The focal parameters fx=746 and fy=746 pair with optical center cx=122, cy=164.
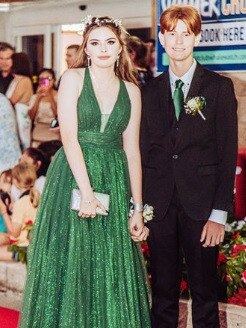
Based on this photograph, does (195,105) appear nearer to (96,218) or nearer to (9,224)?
(96,218)

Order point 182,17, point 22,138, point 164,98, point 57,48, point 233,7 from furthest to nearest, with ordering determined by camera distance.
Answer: point 22,138 < point 57,48 < point 233,7 < point 164,98 < point 182,17

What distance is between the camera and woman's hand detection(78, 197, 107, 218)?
320 centimetres

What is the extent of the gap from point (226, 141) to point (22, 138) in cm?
242

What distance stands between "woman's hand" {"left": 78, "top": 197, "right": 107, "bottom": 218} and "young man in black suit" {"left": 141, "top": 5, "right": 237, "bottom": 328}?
258mm

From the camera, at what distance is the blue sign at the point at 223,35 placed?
450 centimetres

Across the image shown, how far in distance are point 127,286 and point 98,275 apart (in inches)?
5.8

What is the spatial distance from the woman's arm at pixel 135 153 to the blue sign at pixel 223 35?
1409mm

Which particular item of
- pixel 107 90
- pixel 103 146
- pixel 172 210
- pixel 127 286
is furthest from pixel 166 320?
pixel 107 90

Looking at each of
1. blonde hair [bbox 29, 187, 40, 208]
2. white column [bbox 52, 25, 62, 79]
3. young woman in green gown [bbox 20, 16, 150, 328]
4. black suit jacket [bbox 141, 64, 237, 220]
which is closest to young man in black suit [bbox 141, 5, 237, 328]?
black suit jacket [bbox 141, 64, 237, 220]

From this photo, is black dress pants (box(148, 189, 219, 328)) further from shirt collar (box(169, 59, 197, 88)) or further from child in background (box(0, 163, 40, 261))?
child in background (box(0, 163, 40, 261))

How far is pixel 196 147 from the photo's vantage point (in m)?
3.21

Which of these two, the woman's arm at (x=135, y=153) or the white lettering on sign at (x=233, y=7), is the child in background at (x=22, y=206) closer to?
the white lettering on sign at (x=233, y=7)

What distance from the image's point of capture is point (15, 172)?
5383 mm

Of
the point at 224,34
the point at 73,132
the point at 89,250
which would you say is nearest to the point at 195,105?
the point at 73,132
